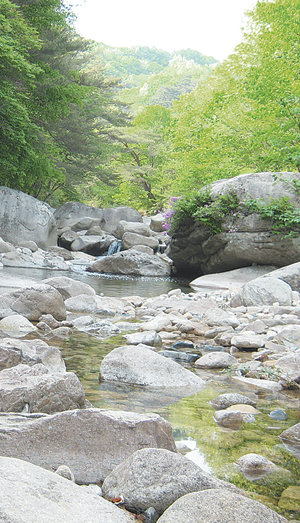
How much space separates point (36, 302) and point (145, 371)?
2.85 metres

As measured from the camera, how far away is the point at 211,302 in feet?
26.4

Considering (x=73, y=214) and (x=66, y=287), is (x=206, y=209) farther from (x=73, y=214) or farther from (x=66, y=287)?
(x=73, y=214)

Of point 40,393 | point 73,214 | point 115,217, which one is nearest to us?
point 40,393

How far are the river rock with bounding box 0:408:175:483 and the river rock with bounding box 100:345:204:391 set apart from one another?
1.42 meters

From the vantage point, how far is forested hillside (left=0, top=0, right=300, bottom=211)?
14.4 m

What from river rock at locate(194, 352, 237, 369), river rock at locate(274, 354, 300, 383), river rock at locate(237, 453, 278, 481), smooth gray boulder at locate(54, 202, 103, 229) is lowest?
river rock at locate(194, 352, 237, 369)

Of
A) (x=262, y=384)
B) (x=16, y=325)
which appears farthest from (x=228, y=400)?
(x=16, y=325)

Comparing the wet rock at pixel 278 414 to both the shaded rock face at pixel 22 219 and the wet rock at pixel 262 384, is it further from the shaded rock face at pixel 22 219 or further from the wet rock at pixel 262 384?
the shaded rock face at pixel 22 219

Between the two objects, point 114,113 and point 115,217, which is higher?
point 114,113

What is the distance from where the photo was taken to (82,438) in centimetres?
218

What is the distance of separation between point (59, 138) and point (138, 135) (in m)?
9.70

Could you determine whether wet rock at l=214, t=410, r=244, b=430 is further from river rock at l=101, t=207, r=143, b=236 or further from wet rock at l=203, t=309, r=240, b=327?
river rock at l=101, t=207, r=143, b=236

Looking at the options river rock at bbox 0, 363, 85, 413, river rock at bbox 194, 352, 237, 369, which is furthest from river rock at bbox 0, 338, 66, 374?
river rock at bbox 194, 352, 237, 369

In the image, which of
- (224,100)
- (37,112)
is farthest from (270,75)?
(37,112)
